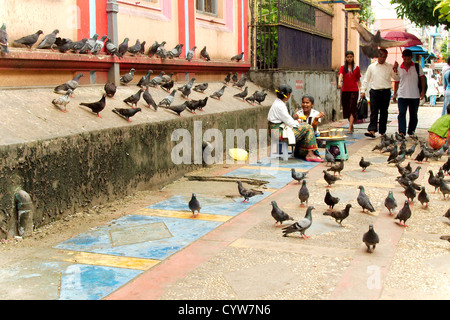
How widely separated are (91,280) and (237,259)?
1344mm

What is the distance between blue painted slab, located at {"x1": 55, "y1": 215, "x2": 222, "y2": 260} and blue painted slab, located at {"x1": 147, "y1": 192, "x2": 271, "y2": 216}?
18.9 inches

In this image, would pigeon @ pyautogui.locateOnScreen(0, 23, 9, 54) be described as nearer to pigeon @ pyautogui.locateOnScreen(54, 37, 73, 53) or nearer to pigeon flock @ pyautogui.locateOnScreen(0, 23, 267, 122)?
pigeon flock @ pyautogui.locateOnScreen(0, 23, 267, 122)

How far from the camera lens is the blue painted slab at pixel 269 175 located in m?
8.17

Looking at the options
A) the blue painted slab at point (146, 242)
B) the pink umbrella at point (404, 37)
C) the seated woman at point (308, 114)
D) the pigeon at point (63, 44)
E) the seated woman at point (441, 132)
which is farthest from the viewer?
the pink umbrella at point (404, 37)

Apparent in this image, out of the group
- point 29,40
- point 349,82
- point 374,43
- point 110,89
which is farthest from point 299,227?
point 349,82

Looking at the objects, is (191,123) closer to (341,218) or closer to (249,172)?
(249,172)

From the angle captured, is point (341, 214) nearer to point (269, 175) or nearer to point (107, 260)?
point (107, 260)

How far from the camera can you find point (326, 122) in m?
17.7

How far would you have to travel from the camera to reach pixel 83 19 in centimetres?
822

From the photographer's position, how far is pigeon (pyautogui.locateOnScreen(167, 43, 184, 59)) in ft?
34.2

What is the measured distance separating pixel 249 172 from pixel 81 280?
16.9 ft

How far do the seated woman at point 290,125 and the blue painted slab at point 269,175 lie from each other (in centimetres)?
116

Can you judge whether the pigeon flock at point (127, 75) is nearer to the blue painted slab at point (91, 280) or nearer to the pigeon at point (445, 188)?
the blue painted slab at point (91, 280)

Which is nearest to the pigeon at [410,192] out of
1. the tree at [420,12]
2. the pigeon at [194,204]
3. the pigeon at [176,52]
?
the pigeon at [194,204]
